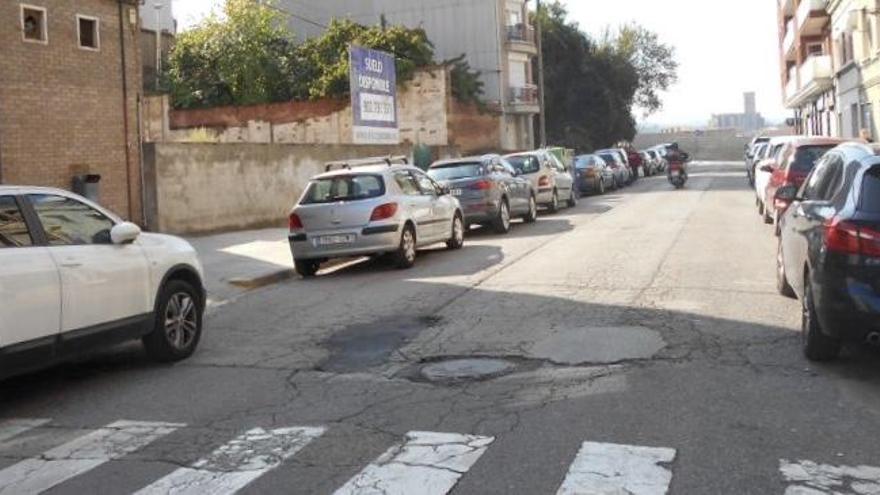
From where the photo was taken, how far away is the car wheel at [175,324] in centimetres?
785

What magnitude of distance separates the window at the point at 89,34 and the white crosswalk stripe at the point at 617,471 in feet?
49.3

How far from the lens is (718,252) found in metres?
13.9

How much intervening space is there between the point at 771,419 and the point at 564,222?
1545 centimetres

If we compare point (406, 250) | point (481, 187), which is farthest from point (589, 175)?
point (406, 250)

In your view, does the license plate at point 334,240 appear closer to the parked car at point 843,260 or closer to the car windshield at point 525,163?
the parked car at point 843,260

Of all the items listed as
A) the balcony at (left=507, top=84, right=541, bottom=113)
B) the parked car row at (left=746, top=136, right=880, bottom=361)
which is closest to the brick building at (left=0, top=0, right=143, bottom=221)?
the parked car row at (left=746, top=136, right=880, bottom=361)

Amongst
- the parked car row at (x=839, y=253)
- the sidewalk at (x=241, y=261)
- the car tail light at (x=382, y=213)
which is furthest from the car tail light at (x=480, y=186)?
the parked car row at (x=839, y=253)

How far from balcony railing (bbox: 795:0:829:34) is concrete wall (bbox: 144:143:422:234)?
1124 inches

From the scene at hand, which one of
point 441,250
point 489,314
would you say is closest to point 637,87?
point 441,250

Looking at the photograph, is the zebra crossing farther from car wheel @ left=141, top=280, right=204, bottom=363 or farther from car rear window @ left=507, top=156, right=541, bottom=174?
car rear window @ left=507, top=156, right=541, bottom=174

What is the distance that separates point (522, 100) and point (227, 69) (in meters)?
17.6

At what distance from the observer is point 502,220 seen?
62.3 feet

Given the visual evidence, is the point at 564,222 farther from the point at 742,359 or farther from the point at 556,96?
the point at 556,96

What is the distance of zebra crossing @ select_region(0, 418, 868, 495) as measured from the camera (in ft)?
15.2
